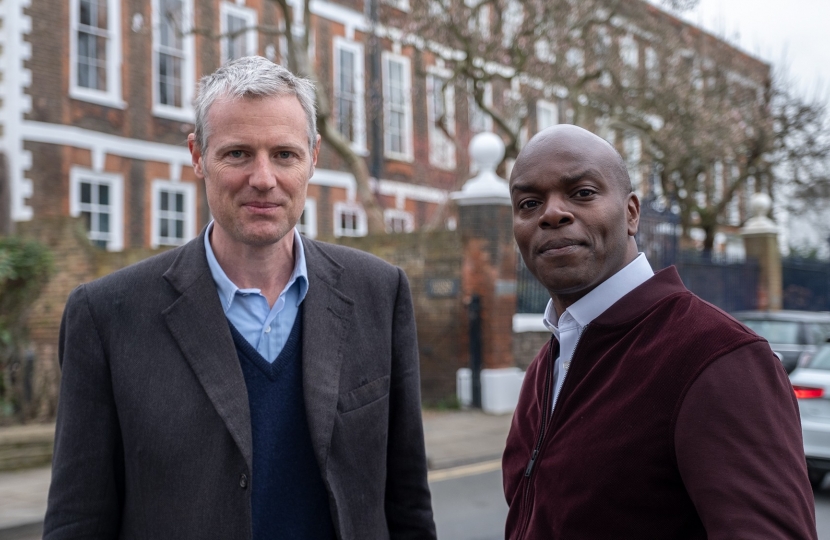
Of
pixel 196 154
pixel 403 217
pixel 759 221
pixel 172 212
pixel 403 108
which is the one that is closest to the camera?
pixel 196 154

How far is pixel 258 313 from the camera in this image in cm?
224

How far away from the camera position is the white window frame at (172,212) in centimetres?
1705

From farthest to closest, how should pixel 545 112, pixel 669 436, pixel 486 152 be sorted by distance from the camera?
pixel 545 112 → pixel 486 152 → pixel 669 436

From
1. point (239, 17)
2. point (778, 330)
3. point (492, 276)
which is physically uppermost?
point (239, 17)

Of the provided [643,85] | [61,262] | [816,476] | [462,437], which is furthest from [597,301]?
[643,85]

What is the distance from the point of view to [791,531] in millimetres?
1396

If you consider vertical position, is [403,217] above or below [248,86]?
above

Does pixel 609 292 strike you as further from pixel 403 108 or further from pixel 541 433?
pixel 403 108

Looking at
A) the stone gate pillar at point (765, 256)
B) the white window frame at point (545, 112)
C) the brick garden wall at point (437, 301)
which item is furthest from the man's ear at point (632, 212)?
the white window frame at point (545, 112)

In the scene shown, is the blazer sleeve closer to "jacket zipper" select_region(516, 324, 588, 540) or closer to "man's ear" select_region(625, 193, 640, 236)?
"jacket zipper" select_region(516, 324, 588, 540)

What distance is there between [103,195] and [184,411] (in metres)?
15.4

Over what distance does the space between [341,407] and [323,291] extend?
1.09ft

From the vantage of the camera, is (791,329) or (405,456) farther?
(791,329)

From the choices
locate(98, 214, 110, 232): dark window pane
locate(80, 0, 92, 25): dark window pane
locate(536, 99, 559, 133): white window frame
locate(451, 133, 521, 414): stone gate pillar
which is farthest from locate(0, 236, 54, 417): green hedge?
locate(536, 99, 559, 133): white window frame
